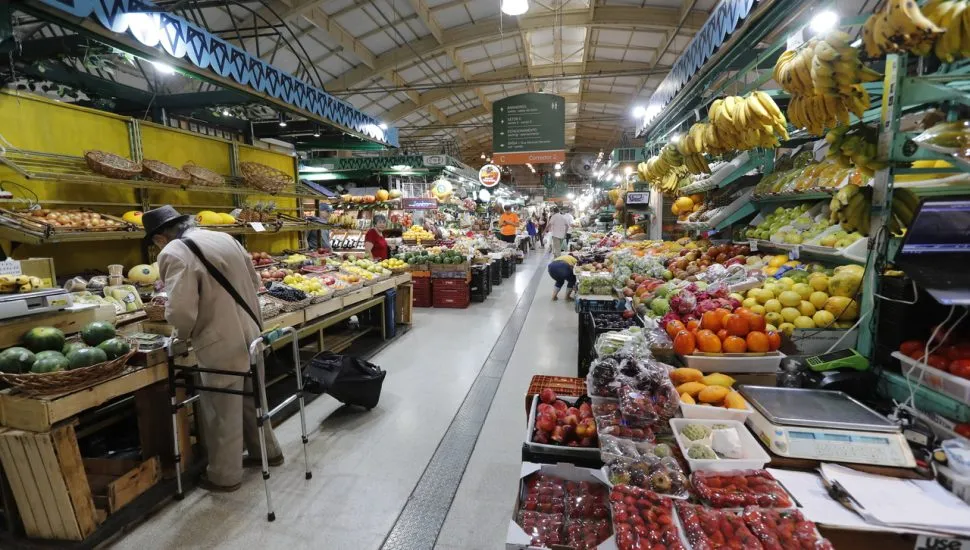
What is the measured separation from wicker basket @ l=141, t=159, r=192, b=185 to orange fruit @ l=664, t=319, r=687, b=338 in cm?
491

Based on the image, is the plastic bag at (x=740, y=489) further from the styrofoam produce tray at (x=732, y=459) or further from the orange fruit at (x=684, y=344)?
the orange fruit at (x=684, y=344)

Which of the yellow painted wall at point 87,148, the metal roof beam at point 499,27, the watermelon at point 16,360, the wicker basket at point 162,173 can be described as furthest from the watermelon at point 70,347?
the metal roof beam at point 499,27

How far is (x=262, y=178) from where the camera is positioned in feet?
19.8

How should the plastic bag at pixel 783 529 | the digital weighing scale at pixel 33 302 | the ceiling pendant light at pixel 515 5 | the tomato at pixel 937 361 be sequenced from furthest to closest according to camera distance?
1. the ceiling pendant light at pixel 515 5
2. the digital weighing scale at pixel 33 302
3. the tomato at pixel 937 361
4. the plastic bag at pixel 783 529

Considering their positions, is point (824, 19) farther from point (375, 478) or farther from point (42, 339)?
point (42, 339)

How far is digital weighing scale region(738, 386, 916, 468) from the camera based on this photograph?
1772mm

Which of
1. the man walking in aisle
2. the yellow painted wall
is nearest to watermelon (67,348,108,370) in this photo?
the yellow painted wall

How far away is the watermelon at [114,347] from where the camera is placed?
2.56 meters

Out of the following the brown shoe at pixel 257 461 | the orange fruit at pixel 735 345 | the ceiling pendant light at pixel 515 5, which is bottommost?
the brown shoe at pixel 257 461

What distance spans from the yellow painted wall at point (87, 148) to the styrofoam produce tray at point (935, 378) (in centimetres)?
617

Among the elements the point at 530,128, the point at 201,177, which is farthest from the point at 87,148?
the point at 530,128

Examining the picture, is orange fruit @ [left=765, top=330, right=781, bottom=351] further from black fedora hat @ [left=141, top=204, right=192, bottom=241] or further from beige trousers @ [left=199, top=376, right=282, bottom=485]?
black fedora hat @ [left=141, top=204, right=192, bottom=241]

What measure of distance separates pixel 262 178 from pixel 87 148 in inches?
73.3

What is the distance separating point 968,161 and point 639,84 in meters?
15.0
